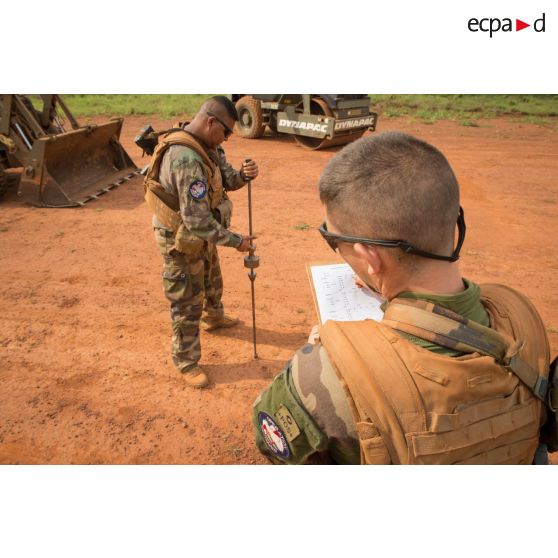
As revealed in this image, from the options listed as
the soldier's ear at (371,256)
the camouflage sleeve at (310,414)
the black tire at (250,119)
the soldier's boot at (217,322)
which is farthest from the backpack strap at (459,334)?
the black tire at (250,119)

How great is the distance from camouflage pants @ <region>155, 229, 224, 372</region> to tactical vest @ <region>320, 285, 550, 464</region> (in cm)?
248

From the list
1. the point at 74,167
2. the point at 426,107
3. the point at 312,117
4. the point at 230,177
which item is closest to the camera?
the point at 230,177

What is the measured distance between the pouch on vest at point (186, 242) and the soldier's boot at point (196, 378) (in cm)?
105

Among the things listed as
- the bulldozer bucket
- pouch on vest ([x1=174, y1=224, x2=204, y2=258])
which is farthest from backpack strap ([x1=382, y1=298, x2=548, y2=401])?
the bulldozer bucket

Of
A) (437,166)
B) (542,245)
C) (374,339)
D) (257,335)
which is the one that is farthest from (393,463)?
(542,245)

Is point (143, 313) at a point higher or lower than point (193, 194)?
lower

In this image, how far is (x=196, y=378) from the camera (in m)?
3.72

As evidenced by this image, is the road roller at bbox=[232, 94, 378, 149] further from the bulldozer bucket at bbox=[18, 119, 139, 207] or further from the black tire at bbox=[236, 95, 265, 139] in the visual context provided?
the bulldozer bucket at bbox=[18, 119, 139, 207]

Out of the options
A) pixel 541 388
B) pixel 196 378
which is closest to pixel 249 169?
pixel 196 378

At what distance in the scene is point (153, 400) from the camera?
362cm

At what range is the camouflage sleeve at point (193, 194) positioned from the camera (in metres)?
3.07

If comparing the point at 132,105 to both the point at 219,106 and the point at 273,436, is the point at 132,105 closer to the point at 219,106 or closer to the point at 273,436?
the point at 219,106

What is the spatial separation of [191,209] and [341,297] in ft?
5.04

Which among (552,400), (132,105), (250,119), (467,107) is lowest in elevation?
(552,400)
